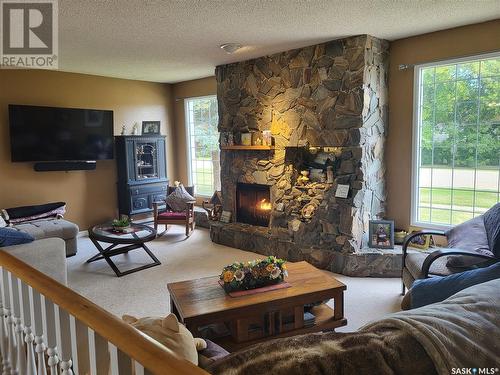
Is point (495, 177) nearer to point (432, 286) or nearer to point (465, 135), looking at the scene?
point (465, 135)

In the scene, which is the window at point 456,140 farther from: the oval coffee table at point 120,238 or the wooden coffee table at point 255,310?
the oval coffee table at point 120,238

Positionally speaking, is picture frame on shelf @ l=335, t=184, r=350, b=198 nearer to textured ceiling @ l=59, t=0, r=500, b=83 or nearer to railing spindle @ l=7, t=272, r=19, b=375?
textured ceiling @ l=59, t=0, r=500, b=83

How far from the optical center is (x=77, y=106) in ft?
19.5

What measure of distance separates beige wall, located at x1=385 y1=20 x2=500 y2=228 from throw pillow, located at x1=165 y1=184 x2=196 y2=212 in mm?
3051

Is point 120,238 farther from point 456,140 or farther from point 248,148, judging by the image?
point 456,140

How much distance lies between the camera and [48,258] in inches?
121

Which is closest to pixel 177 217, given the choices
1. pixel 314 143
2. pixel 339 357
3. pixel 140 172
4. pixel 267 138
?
pixel 140 172

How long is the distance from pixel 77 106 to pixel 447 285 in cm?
574

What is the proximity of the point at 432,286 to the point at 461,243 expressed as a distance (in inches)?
57.7

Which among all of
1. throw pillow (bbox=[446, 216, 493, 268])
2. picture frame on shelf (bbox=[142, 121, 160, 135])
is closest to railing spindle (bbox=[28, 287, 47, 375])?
throw pillow (bbox=[446, 216, 493, 268])

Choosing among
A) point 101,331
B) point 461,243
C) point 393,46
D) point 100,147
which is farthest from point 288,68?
point 101,331

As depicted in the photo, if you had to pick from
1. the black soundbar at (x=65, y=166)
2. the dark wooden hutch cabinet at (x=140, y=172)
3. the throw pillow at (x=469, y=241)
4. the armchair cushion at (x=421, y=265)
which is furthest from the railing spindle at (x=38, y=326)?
the dark wooden hutch cabinet at (x=140, y=172)

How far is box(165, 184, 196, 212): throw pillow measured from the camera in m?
6.02

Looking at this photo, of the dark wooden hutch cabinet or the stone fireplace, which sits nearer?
the stone fireplace
